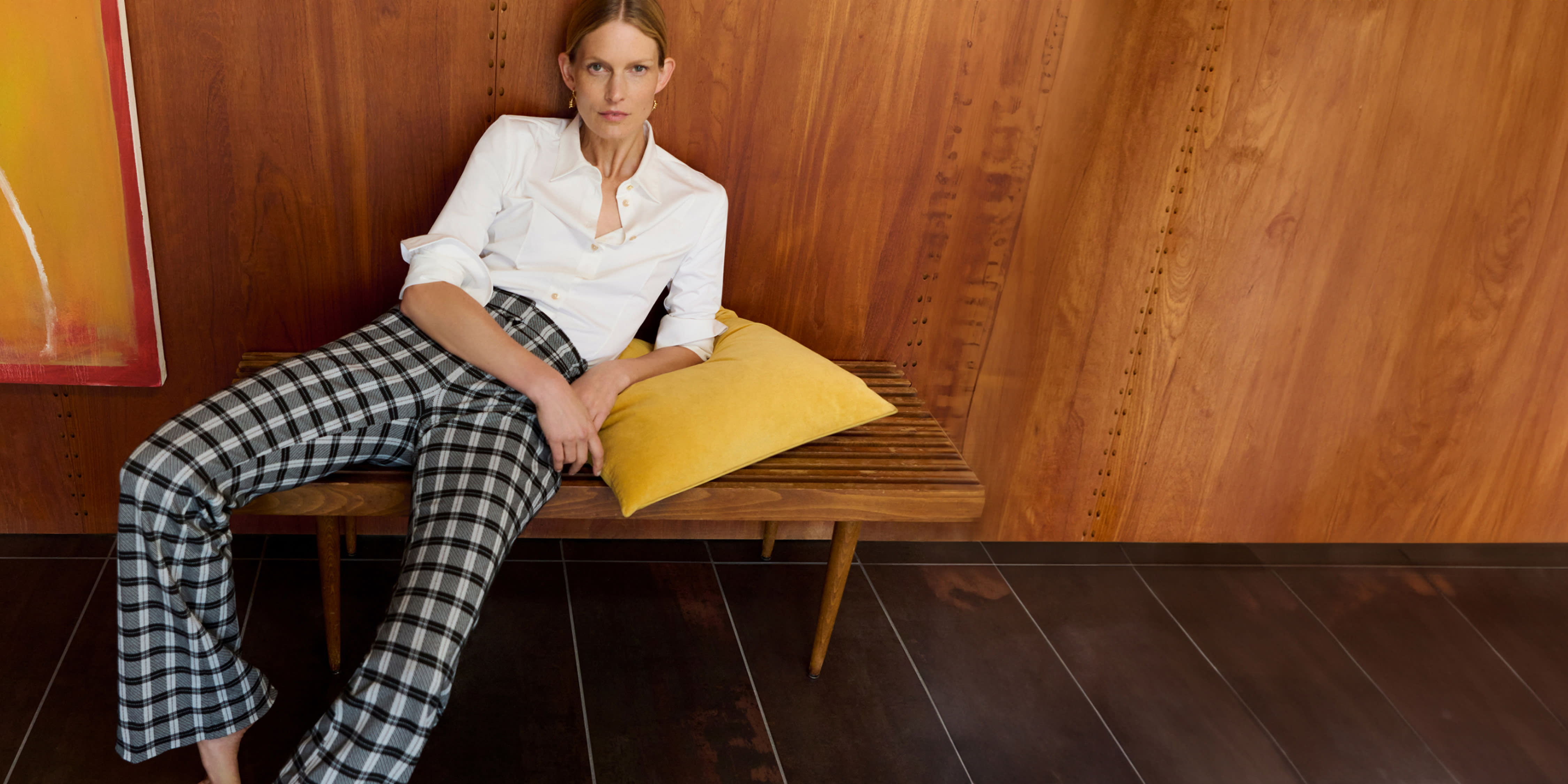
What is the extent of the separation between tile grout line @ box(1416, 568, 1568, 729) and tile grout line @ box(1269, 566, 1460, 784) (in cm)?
40

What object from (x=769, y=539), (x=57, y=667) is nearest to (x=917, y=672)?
(x=769, y=539)

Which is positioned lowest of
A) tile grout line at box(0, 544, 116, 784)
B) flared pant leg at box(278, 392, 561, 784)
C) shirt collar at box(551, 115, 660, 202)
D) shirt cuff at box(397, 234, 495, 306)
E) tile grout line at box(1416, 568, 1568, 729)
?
tile grout line at box(1416, 568, 1568, 729)

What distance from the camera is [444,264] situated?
181 centimetres

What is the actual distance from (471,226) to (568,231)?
0.17 meters

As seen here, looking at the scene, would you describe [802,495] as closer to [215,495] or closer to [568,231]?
[568,231]

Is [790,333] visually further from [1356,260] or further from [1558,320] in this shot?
[1558,320]

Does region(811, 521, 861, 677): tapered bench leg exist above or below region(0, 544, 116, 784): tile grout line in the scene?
above

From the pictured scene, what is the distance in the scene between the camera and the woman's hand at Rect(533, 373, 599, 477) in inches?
68.4

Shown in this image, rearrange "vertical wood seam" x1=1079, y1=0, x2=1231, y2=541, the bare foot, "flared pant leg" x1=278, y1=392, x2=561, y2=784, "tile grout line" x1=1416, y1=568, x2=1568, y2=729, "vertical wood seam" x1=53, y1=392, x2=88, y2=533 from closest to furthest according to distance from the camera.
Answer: "flared pant leg" x1=278, y1=392, x2=561, y2=784 < the bare foot < "vertical wood seam" x1=53, y1=392, x2=88, y2=533 < "vertical wood seam" x1=1079, y1=0, x2=1231, y2=541 < "tile grout line" x1=1416, y1=568, x2=1568, y2=729

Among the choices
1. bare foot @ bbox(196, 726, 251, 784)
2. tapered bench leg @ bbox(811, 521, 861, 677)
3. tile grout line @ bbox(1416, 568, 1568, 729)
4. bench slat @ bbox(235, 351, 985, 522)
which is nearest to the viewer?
bare foot @ bbox(196, 726, 251, 784)

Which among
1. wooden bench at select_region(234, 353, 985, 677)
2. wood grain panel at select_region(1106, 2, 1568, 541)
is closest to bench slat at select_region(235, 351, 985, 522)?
wooden bench at select_region(234, 353, 985, 677)

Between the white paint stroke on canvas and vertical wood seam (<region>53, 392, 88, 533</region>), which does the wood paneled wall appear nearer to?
vertical wood seam (<region>53, 392, 88, 533</region>)

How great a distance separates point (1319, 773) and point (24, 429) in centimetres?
276

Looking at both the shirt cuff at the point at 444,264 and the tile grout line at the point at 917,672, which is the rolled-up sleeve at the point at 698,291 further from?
the tile grout line at the point at 917,672
